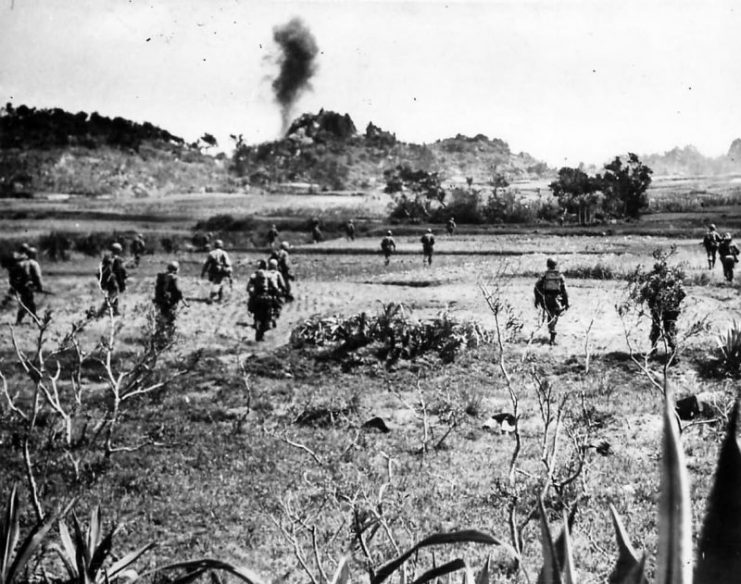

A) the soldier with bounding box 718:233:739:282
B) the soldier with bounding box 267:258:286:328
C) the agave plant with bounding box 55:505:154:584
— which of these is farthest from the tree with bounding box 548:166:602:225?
the agave plant with bounding box 55:505:154:584

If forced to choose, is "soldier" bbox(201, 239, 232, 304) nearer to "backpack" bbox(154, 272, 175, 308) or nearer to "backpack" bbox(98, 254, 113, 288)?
"backpack" bbox(98, 254, 113, 288)

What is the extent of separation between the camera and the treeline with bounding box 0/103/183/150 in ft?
53.4

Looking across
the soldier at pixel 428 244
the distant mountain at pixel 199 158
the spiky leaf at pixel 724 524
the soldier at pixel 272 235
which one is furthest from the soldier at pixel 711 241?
the soldier at pixel 272 235

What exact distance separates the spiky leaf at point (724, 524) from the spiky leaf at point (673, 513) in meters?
0.07

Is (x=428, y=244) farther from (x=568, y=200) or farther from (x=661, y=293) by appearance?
(x=661, y=293)

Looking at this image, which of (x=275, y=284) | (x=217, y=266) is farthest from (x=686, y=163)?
(x=217, y=266)

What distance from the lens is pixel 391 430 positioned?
20.0ft

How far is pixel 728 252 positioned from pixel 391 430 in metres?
5.42

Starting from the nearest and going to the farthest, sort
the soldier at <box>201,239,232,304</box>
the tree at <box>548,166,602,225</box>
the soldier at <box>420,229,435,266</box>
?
the tree at <box>548,166,602,225</box> < the soldier at <box>201,239,232,304</box> < the soldier at <box>420,229,435,266</box>

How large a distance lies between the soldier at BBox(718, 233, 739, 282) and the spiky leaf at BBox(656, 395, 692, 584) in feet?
28.9

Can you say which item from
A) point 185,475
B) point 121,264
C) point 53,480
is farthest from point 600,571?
point 121,264

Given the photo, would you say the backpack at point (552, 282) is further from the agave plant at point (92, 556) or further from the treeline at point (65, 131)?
the treeline at point (65, 131)

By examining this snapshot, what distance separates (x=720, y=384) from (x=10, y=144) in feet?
57.2

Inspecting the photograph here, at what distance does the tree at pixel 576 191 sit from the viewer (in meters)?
9.88
